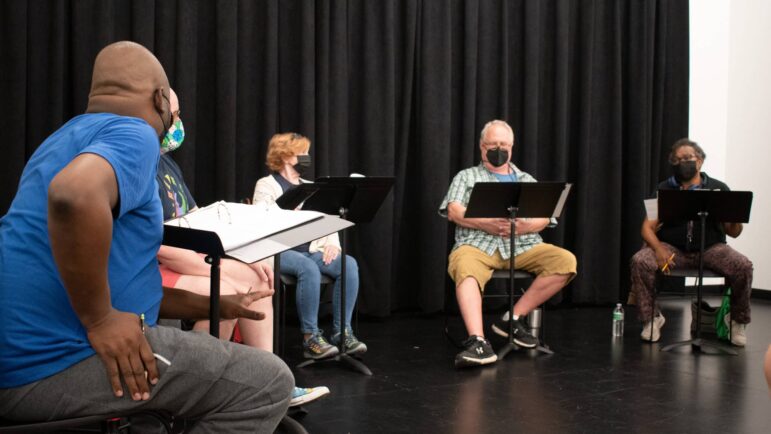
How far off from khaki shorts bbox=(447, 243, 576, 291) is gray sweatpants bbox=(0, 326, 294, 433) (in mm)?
3073

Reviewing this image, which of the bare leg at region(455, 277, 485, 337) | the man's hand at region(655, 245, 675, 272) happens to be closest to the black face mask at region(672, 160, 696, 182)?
the man's hand at region(655, 245, 675, 272)

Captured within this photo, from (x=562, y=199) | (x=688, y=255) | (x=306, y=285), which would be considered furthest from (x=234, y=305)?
(x=688, y=255)

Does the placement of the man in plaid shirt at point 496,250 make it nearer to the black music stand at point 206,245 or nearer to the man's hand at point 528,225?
the man's hand at point 528,225

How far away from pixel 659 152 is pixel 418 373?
383 cm

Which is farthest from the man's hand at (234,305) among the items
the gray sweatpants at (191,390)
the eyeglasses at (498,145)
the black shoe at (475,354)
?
the eyeglasses at (498,145)

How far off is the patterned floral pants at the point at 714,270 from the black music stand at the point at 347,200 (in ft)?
6.69

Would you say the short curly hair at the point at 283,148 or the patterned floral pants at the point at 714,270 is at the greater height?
the short curly hair at the point at 283,148

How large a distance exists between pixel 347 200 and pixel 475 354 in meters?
1.07

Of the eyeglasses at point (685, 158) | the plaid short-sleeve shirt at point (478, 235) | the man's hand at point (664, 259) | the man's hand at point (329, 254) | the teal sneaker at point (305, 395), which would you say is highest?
the eyeglasses at point (685, 158)

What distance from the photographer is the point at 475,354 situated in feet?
14.1

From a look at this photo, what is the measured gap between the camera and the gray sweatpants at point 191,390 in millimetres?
1507

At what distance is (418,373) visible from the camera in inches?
165

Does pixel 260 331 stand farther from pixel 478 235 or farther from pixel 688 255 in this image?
pixel 688 255

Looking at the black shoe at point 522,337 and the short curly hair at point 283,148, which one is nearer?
the short curly hair at point 283,148
